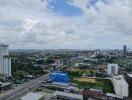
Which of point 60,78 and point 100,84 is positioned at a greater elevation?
point 60,78

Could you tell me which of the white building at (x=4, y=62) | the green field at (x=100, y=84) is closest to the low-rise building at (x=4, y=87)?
the white building at (x=4, y=62)

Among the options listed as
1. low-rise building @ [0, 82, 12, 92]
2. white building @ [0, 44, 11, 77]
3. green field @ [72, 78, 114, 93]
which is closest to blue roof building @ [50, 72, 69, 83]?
green field @ [72, 78, 114, 93]

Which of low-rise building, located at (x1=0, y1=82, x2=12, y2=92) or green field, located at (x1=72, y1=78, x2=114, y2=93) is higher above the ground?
low-rise building, located at (x1=0, y1=82, x2=12, y2=92)

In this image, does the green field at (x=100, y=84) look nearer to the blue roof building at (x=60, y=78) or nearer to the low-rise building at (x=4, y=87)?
the blue roof building at (x=60, y=78)

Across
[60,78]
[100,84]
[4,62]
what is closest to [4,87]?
[60,78]

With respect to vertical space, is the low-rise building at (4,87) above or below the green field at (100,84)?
above

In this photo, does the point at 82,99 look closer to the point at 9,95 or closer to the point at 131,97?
the point at 131,97

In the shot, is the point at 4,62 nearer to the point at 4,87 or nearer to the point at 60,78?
the point at 60,78

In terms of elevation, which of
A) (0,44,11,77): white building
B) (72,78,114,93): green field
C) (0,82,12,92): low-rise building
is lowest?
(72,78,114,93): green field

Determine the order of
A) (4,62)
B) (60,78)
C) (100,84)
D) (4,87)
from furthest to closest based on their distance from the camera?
(4,62)
(60,78)
(100,84)
(4,87)

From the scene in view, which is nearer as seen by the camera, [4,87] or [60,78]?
[4,87]

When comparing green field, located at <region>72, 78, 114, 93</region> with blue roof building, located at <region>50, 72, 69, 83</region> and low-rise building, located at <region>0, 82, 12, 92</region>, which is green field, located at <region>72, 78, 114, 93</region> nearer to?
blue roof building, located at <region>50, 72, 69, 83</region>
